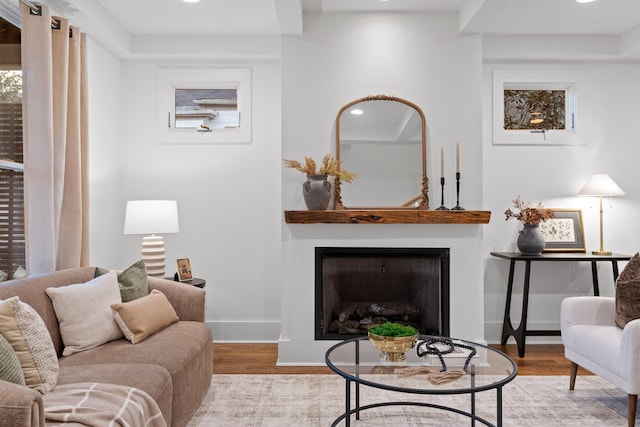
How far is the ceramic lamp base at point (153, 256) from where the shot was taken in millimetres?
3570

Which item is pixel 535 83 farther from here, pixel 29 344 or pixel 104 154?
pixel 29 344

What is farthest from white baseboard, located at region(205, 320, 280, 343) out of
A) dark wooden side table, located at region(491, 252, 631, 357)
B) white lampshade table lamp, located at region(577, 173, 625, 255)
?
white lampshade table lamp, located at region(577, 173, 625, 255)

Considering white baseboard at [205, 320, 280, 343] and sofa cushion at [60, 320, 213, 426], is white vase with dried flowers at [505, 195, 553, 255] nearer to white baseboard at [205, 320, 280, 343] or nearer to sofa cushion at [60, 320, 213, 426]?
white baseboard at [205, 320, 280, 343]

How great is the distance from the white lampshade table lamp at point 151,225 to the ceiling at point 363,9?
1453mm

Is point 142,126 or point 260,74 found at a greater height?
point 260,74

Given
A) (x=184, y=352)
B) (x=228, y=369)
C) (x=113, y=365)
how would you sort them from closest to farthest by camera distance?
(x=113, y=365) < (x=184, y=352) < (x=228, y=369)

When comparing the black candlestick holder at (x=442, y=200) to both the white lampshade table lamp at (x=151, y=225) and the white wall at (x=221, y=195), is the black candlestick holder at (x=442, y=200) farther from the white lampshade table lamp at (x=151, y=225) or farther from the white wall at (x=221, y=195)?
the white lampshade table lamp at (x=151, y=225)

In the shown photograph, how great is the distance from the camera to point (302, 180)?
364cm

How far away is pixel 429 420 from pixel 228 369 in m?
1.54

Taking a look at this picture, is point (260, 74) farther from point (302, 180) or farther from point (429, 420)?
point (429, 420)

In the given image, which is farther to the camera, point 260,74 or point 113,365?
point 260,74

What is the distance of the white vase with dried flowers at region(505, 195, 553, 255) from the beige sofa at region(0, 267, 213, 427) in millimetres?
2644

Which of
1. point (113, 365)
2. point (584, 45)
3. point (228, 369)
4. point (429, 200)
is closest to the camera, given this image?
point (113, 365)

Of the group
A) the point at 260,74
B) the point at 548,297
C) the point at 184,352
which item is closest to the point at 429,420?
the point at 184,352
